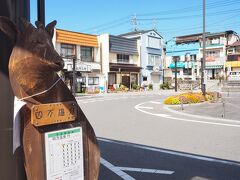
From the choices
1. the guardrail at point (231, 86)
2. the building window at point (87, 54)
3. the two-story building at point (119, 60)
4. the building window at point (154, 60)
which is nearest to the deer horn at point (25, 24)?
the guardrail at point (231, 86)

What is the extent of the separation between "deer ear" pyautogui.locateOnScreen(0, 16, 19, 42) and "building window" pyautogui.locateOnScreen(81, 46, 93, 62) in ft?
129

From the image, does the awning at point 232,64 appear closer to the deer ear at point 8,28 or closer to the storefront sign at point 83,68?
the storefront sign at point 83,68

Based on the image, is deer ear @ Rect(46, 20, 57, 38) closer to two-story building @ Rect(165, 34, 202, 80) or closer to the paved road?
the paved road

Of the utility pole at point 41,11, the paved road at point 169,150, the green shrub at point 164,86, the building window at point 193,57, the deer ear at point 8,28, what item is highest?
the building window at point 193,57

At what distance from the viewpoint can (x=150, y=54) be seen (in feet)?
167

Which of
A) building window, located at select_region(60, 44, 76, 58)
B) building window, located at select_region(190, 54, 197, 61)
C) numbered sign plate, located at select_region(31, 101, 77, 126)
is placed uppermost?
building window, located at select_region(190, 54, 197, 61)

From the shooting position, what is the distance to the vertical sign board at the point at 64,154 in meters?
2.28

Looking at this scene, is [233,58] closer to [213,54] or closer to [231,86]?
[213,54]

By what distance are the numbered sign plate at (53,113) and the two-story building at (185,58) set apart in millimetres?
60758

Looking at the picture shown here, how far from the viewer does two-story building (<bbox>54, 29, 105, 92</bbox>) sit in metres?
37.8

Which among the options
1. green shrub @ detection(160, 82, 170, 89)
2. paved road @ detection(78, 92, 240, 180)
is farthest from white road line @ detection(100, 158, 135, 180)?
green shrub @ detection(160, 82, 170, 89)

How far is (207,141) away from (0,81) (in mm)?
7145

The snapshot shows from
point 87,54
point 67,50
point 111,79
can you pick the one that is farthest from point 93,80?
point 67,50

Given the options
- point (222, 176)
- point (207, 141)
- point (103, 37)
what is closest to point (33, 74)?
point (222, 176)
